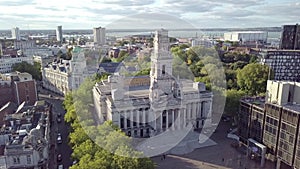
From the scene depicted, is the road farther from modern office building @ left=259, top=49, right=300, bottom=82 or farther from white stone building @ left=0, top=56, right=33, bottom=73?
modern office building @ left=259, top=49, right=300, bottom=82

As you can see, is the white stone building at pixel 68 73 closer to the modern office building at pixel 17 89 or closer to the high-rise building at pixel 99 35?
the modern office building at pixel 17 89

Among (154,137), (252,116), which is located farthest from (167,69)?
(252,116)

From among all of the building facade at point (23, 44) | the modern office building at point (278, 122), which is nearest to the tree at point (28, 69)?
the building facade at point (23, 44)

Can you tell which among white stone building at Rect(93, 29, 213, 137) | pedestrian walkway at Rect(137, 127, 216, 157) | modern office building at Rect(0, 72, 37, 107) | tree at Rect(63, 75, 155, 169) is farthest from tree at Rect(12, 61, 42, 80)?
pedestrian walkway at Rect(137, 127, 216, 157)

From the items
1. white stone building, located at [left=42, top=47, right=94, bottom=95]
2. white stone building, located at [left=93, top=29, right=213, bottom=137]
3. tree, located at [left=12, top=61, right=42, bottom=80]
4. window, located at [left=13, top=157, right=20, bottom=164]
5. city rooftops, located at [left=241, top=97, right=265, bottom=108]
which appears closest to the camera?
window, located at [left=13, top=157, right=20, bottom=164]

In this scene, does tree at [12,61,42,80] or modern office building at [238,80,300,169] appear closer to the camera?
modern office building at [238,80,300,169]

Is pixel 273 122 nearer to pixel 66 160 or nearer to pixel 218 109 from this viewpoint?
pixel 218 109
